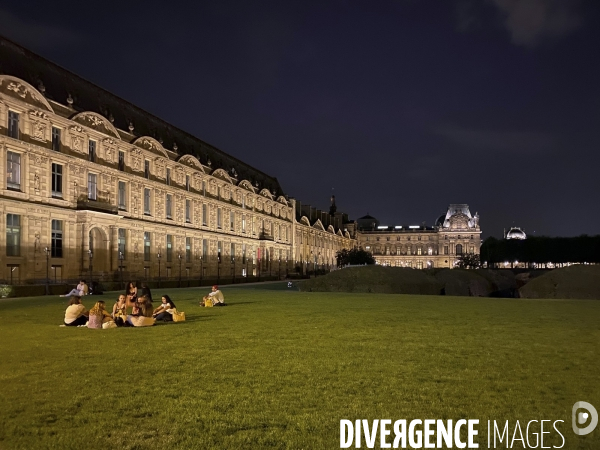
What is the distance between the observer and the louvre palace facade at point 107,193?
41.8 m

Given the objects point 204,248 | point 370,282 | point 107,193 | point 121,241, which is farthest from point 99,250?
point 370,282

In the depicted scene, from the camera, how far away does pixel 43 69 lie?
48.2 meters

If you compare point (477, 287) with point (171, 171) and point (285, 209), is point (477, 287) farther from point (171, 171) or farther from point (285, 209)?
point (285, 209)

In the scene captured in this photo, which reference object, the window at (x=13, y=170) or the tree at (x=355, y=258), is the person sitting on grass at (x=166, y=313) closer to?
the window at (x=13, y=170)

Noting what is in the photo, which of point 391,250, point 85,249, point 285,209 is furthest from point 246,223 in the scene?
point 391,250

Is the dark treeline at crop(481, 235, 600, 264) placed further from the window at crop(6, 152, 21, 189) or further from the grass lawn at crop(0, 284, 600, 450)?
the grass lawn at crop(0, 284, 600, 450)

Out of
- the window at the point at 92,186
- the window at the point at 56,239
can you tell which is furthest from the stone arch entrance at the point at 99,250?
the window at the point at 56,239

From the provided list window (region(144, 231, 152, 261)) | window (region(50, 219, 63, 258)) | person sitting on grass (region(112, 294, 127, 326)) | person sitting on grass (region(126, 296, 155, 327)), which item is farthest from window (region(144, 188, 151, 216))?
person sitting on grass (region(126, 296, 155, 327))

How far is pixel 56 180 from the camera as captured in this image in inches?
1802

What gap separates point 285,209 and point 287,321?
85514 mm

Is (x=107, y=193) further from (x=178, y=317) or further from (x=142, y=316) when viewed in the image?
(x=142, y=316)

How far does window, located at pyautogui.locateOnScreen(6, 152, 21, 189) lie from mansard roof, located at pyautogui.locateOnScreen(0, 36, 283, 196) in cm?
525

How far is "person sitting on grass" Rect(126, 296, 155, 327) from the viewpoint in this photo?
17531 millimetres

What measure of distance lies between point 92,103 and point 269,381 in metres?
50.5
